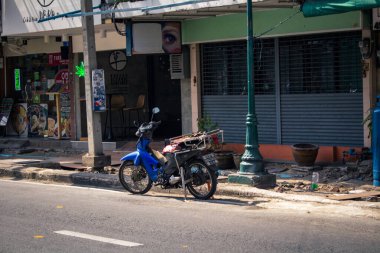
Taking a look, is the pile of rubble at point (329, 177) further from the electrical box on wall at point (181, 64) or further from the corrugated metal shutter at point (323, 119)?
the electrical box on wall at point (181, 64)

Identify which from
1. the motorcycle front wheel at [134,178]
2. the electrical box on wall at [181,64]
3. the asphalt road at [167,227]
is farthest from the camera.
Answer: the electrical box on wall at [181,64]

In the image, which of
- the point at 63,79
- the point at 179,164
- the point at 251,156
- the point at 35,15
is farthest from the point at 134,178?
the point at 63,79

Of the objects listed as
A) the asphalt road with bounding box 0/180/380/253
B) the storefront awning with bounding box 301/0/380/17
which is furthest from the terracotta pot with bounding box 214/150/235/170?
the storefront awning with bounding box 301/0/380/17

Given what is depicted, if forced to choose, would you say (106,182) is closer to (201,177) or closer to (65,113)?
(201,177)

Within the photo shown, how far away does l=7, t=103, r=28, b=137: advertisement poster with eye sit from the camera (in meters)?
22.3

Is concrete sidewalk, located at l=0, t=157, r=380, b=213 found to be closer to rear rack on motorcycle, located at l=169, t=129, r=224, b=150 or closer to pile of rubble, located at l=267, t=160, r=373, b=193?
pile of rubble, located at l=267, t=160, r=373, b=193

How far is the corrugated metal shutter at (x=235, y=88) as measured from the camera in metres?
15.5

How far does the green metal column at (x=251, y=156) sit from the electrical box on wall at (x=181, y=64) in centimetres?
504

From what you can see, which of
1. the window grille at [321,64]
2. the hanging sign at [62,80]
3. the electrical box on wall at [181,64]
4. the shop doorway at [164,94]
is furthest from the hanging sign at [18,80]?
the window grille at [321,64]

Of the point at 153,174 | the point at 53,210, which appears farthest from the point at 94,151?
the point at 53,210

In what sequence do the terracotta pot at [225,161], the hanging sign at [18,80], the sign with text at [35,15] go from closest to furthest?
the terracotta pot at [225,161]
the sign with text at [35,15]
the hanging sign at [18,80]

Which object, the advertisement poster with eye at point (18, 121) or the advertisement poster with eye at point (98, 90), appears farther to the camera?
the advertisement poster with eye at point (18, 121)

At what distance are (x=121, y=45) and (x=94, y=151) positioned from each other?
186 inches

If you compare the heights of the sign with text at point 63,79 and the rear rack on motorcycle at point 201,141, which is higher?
the sign with text at point 63,79
